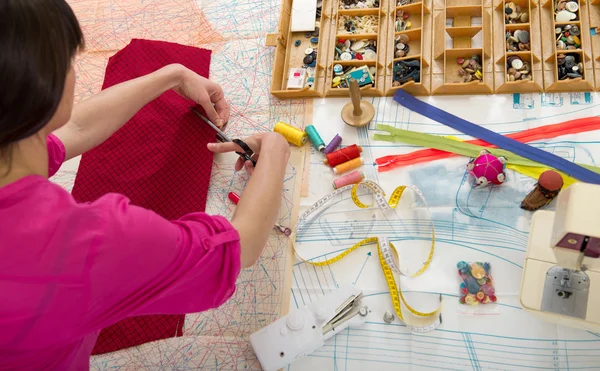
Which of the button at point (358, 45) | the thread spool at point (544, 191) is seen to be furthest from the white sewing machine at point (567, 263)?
the button at point (358, 45)

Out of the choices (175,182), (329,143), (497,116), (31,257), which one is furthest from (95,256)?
(497,116)

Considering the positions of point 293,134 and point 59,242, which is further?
point 293,134

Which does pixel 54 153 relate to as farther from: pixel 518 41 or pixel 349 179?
pixel 518 41

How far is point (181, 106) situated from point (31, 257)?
3.14 feet

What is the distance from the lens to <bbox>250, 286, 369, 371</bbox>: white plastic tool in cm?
126

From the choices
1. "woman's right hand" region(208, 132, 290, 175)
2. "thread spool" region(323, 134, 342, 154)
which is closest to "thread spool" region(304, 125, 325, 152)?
"thread spool" region(323, 134, 342, 154)

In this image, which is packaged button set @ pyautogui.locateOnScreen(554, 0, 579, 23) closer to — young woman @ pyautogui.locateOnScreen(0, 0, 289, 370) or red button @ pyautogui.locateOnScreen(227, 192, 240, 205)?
red button @ pyautogui.locateOnScreen(227, 192, 240, 205)

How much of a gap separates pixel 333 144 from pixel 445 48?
18.9 inches

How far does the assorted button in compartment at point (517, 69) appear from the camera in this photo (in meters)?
1.52

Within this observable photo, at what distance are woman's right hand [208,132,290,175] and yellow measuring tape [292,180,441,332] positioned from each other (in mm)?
240

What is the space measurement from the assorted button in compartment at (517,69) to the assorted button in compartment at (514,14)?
147 mm

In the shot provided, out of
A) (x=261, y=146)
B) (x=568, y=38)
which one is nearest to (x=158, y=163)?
(x=261, y=146)

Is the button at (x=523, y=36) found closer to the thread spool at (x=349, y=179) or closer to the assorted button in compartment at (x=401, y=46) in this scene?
the assorted button in compartment at (x=401, y=46)

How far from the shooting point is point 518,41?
→ 1.56 m
